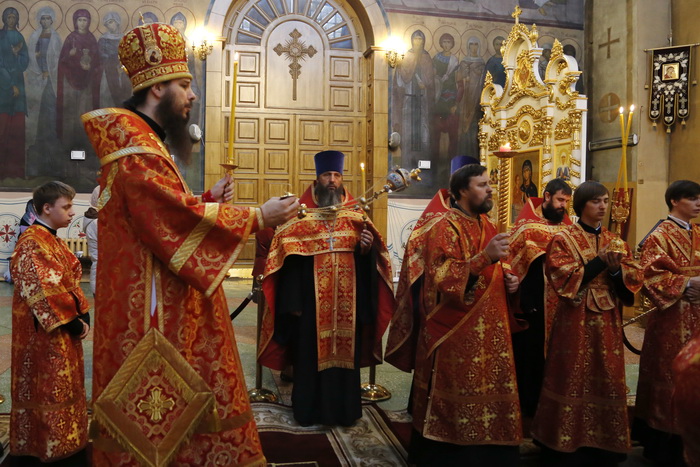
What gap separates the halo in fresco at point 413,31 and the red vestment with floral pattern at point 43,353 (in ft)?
31.9

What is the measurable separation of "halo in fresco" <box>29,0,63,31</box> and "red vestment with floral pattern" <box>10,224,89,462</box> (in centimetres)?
898

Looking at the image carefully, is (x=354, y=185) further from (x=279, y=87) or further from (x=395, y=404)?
(x=395, y=404)

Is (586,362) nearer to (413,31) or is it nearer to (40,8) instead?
(413,31)

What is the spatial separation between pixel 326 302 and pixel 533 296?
160cm

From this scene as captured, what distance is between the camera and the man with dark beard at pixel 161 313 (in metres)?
2.20

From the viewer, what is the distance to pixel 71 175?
1095 cm

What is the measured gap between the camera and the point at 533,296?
188 inches

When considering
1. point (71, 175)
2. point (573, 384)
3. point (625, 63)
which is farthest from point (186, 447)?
point (625, 63)

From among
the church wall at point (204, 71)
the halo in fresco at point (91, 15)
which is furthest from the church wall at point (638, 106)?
the halo in fresco at point (91, 15)

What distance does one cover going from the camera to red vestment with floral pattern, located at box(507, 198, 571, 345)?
15.6ft

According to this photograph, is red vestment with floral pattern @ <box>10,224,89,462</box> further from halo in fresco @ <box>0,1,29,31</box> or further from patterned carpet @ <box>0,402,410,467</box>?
halo in fresco @ <box>0,1,29,31</box>

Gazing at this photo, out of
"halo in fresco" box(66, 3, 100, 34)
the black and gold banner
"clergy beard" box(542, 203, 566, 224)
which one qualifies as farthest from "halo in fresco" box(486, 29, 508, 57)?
"clergy beard" box(542, 203, 566, 224)

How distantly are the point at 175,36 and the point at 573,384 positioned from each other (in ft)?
8.96

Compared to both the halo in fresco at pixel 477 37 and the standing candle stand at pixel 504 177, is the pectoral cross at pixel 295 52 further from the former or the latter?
the standing candle stand at pixel 504 177
